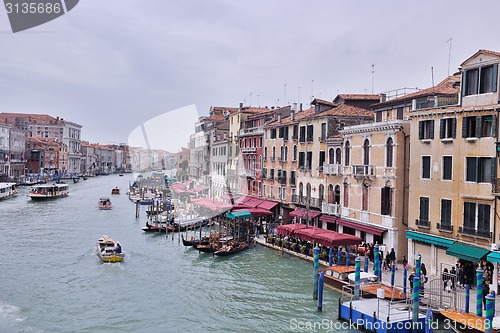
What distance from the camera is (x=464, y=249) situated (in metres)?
18.1

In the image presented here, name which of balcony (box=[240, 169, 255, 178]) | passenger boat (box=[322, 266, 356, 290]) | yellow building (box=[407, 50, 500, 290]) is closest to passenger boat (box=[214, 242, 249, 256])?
passenger boat (box=[322, 266, 356, 290])

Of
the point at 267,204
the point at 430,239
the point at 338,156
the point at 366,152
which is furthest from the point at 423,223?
the point at 267,204

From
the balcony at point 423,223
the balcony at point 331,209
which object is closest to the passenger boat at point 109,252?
the balcony at point 331,209

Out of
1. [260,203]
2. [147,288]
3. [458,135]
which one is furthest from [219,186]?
[458,135]

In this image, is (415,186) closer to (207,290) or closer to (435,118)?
(435,118)

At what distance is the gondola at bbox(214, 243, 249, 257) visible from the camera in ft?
85.8

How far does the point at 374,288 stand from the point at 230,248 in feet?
34.3

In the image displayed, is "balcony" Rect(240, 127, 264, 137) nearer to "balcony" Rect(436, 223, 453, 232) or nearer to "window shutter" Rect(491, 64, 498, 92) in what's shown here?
"balcony" Rect(436, 223, 453, 232)

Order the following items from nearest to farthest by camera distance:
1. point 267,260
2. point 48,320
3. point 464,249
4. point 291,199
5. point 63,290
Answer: point 48,320, point 464,249, point 63,290, point 267,260, point 291,199

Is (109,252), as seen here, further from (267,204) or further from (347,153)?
(347,153)

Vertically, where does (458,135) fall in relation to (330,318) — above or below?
above

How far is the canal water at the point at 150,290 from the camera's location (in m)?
16.4

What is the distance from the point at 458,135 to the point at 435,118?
1364mm

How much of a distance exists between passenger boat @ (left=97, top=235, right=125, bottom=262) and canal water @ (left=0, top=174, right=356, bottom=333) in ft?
1.50
